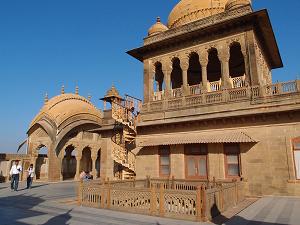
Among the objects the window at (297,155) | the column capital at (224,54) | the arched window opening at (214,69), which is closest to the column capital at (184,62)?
the column capital at (224,54)

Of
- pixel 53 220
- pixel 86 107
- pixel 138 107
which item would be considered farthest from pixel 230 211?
pixel 86 107

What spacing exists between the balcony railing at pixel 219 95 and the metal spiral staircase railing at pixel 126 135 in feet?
3.57

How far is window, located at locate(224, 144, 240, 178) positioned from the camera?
14211 mm

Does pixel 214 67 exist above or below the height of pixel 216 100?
above

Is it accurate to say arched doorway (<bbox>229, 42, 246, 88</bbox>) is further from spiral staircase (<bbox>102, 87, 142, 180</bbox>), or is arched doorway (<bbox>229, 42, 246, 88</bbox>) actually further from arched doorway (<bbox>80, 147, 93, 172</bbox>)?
arched doorway (<bbox>80, 147, 93, 172</bbox>)

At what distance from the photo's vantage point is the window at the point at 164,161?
54.2 ft

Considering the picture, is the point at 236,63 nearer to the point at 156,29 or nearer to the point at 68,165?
the point at 156,29

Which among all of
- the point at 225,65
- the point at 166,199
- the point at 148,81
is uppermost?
the point at 225,65

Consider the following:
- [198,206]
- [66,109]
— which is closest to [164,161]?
[198,206]

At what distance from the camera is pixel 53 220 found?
851 centimetres

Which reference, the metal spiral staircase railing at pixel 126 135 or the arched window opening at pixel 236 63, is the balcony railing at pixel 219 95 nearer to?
the metal spiral staircase railing at pixel 126 135

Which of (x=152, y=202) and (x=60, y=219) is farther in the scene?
(x=152, y=202)

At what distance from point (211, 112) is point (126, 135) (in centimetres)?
554

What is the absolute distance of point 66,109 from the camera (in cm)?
2902
